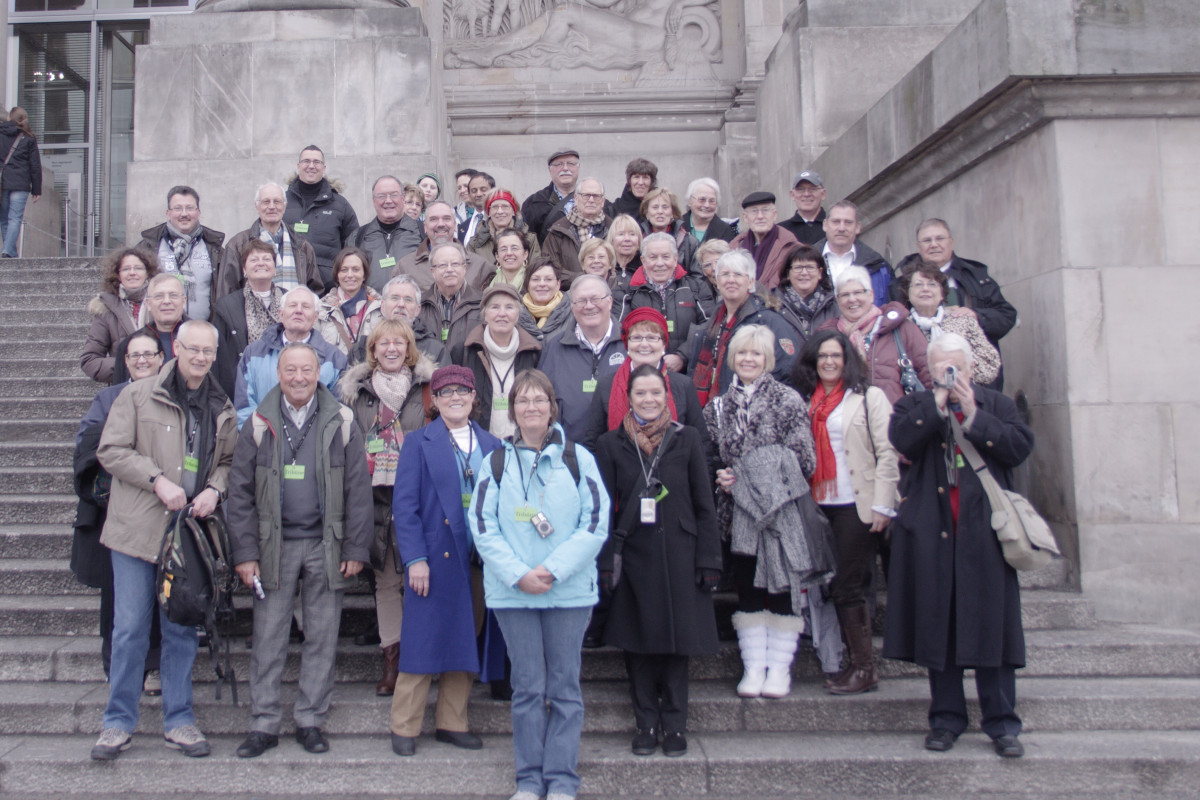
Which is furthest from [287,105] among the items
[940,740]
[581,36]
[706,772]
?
[940,740]

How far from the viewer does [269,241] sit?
23.2 ft

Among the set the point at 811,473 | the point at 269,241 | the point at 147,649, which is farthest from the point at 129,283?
the point at 811,473

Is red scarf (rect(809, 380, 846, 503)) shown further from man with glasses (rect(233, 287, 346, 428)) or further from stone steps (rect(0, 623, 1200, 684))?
man with glasses (rect(233, 287, 346, 428))

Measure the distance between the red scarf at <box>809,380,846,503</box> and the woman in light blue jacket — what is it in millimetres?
1285

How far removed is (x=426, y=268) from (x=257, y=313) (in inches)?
47.2

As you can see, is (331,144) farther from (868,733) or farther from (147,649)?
(868,733)

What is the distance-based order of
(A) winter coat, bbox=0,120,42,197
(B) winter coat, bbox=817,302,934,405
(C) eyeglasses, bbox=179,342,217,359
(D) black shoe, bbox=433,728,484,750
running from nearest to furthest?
(D) black shoe, bbox=433,728,484,750
(C) eyeglasses, bbox=179,342,217,359
(B) winter coat, bbox=817,302,934,405
(A) winter coat, bbox=0,120,42,197

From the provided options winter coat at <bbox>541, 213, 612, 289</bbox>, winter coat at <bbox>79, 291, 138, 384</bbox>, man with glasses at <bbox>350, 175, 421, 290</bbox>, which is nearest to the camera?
winter coat at <bbox>79, 291, 138, 384</bbox>

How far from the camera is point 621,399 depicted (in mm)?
5258

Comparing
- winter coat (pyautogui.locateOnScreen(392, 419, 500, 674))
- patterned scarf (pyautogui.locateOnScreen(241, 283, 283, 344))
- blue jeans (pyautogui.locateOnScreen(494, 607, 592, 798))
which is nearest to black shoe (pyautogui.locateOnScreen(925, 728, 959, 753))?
blue jeans (pyautogui.locateOnScreen(494, 607, 592, 798))

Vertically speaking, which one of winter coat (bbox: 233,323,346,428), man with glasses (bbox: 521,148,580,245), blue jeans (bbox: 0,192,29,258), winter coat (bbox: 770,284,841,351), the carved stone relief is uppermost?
the carved stone relief

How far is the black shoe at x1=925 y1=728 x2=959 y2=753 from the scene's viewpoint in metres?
4.67

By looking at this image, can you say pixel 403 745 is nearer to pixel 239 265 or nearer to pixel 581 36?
pixel 239 265

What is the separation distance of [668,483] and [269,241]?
12.2 ft
